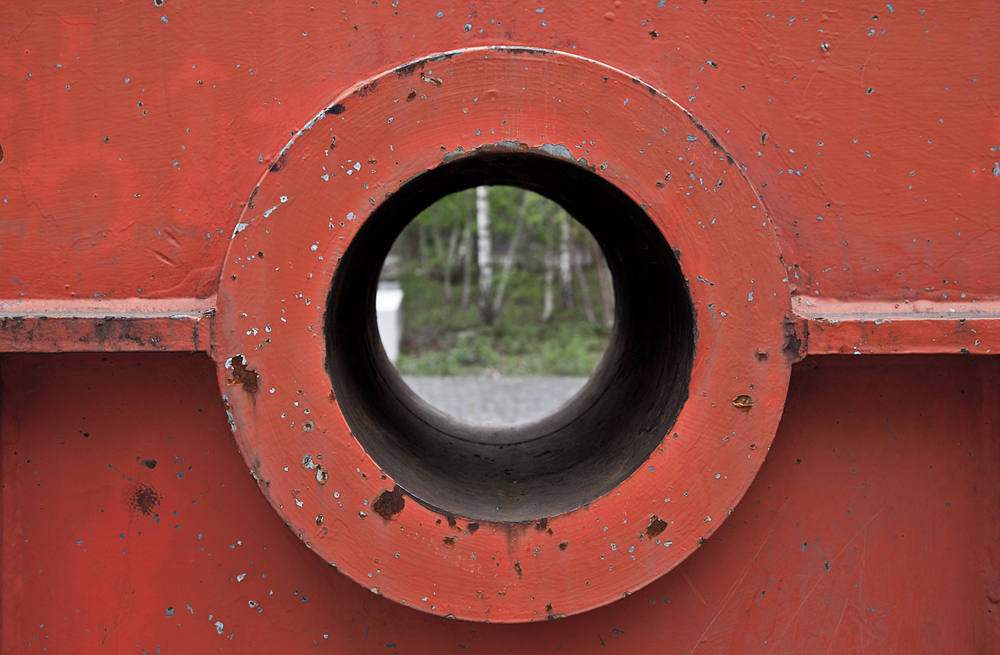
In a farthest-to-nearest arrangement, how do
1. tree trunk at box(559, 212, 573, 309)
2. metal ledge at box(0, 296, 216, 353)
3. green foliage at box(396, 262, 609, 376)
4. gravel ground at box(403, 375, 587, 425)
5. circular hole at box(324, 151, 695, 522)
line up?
1. tree trunk at box(559, 212, 573, 309)
2. green foliage at box(396, 262, 609, 376)
3. gravel ground at box(403, 375, 587, 425)
4. circular hole at box(324, 151, 695, 522)
5. metal ledge at box(0, 296, 216, 353)

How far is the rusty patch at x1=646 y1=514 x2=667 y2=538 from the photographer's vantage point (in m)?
1.44

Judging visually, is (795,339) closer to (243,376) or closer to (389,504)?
(389,504)

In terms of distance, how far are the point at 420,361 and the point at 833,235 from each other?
29.8 feet

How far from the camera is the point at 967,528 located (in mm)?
1646

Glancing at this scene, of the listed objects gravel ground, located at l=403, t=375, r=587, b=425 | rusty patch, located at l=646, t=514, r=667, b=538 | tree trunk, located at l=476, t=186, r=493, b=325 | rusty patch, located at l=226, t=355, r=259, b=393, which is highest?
tree trunk, located at l=476, t=186, r=493, b=325

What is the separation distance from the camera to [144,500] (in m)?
1.61

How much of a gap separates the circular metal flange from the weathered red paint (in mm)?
17

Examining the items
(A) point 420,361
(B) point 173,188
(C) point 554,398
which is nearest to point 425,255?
(A) point 420,361

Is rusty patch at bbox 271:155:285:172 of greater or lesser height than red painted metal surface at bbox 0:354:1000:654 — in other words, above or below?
above

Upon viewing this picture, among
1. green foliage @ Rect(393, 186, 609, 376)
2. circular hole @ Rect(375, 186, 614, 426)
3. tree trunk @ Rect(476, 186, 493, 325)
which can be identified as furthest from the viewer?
tree trunk @ Rect(476, 186, 493, 325)

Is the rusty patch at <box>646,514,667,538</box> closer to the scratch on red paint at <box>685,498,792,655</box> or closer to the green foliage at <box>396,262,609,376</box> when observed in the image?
the scratch on red paint at <box>685,498,792,655</box>

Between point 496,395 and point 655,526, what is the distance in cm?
648

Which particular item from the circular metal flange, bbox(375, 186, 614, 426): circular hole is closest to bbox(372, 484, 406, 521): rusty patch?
the circular metal flange

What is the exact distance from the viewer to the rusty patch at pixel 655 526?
1.44m
